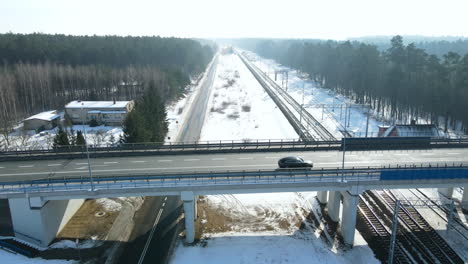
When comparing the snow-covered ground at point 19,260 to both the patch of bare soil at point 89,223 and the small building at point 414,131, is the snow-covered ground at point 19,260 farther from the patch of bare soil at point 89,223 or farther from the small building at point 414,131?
the small building at point 414,131

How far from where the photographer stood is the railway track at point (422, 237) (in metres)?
31.5

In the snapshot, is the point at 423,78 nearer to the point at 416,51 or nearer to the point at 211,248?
the point at 416,51

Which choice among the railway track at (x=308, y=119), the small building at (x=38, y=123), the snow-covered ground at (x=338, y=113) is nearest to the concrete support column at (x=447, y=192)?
the railway track at (x=308, y=119)

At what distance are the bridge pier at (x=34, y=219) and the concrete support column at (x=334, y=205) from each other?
95.1 ft

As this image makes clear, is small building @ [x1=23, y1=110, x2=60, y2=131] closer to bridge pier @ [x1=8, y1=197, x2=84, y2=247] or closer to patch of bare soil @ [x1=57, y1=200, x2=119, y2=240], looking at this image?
patch of bare soil @ [x1=57, y1=200, x2=119, y2=240]

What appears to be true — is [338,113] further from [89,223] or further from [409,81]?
[89,223]

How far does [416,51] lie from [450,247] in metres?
61.6

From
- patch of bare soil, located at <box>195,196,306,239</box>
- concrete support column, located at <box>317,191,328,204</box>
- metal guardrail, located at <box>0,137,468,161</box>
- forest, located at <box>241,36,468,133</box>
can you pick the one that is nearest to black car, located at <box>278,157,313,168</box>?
metal guardrail, located at <box>0,137,468,161</box>

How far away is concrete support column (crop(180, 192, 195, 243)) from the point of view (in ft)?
105

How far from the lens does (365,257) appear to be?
103ft

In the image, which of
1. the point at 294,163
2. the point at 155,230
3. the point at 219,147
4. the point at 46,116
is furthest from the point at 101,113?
the point at 294,163

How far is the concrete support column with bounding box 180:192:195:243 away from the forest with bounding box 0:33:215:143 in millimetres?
37167

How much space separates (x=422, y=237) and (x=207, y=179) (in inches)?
900

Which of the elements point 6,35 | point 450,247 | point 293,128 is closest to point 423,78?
point 293,128
